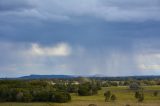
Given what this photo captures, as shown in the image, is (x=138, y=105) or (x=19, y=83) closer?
(x=138, y=105)

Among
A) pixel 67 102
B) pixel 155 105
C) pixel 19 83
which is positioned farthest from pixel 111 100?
pixel 19 83

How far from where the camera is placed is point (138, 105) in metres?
105

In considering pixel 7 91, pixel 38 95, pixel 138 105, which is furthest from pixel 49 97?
pixel 138 105

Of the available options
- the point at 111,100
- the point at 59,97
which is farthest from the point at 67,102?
the point at 111,100

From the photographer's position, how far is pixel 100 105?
10694cm

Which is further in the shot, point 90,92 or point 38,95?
point 90,92

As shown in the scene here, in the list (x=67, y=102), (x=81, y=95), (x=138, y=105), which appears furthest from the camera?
(x=81, y=95)

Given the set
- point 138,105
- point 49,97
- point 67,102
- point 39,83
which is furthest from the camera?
point 39,83

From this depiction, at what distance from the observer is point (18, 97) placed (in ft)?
440

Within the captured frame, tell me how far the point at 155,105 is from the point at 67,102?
30.3 m

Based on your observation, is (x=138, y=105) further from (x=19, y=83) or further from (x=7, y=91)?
(x=19, y=83)

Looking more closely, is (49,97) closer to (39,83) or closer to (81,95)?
(81,95)

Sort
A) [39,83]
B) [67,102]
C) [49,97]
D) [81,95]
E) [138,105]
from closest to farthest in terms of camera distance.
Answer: [138,105], [67,102], [49,97], [81,95], [39,83]

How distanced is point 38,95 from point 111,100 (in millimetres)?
25332
